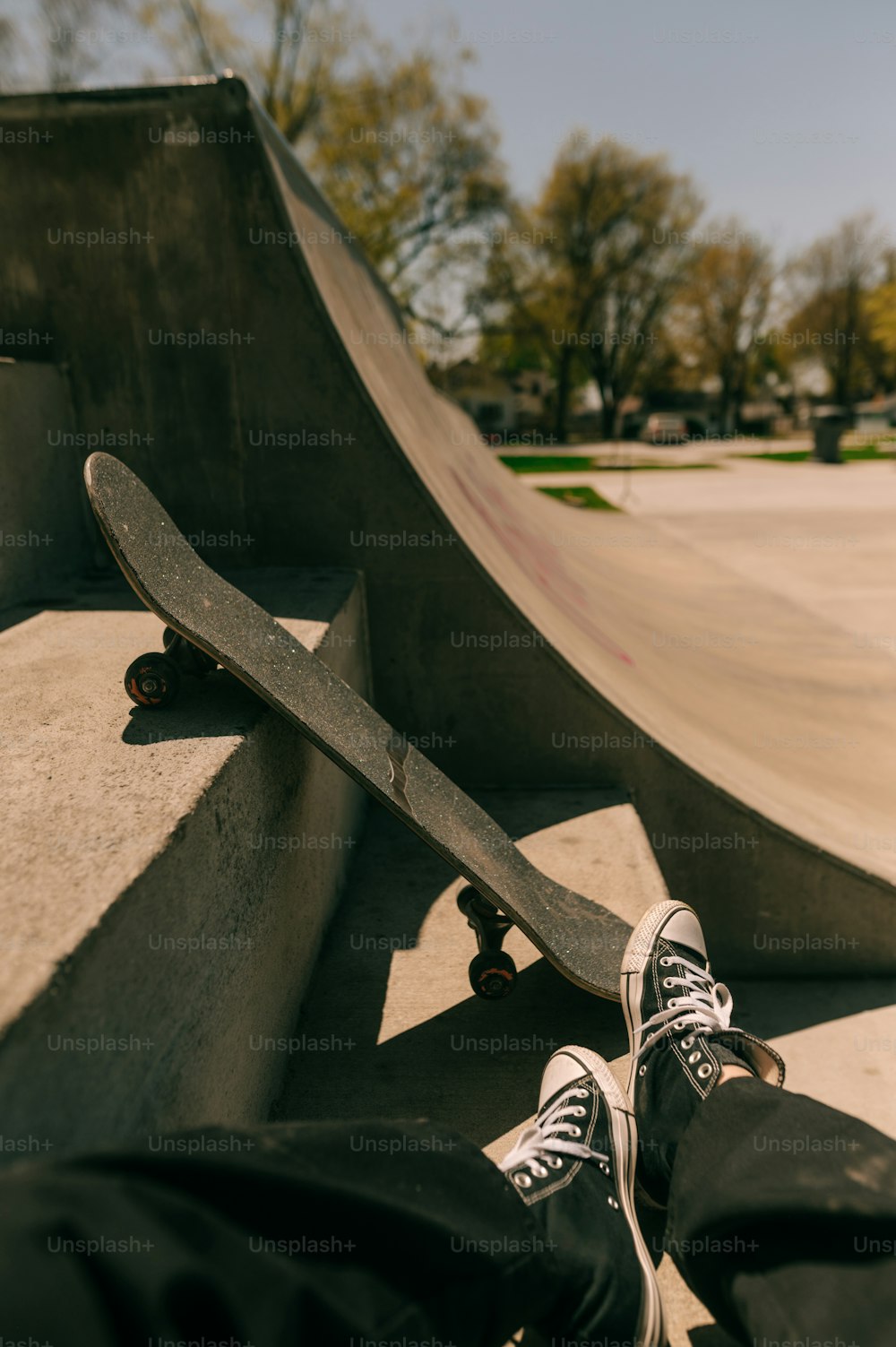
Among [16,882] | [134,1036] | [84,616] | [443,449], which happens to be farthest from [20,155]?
[134,1036]

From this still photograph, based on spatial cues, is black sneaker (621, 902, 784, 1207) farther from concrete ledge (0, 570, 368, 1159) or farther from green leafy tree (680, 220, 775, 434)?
green leafy tree (680, 220, 775, 434)

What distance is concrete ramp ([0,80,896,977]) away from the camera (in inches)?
140

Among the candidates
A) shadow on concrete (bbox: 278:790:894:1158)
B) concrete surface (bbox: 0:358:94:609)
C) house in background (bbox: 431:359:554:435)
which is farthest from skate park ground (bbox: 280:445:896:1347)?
house in background (bbox: 431:359:554:435)

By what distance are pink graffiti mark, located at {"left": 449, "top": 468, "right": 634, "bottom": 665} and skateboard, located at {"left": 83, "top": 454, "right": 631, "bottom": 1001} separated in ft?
7.91

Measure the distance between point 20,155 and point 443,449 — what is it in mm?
3183

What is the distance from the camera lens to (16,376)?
357 cm

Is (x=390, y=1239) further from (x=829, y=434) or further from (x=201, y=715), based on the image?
(x=829, y=434)

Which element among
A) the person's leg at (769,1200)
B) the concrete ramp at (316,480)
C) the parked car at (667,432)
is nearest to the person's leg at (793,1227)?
the person's leg at (769,1200)

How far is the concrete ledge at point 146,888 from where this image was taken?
1237 millimetres

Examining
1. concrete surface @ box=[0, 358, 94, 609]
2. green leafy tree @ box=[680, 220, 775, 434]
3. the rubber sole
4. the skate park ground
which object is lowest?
the skate park ground

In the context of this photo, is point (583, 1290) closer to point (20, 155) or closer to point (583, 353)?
point (20, 155)

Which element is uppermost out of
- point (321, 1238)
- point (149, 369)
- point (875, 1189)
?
point (149, 369)

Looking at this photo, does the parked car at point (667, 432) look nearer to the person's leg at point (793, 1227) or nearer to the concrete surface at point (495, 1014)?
the concrete surface at point (495, 1014)

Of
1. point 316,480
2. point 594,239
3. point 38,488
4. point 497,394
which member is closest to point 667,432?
point 594,239
